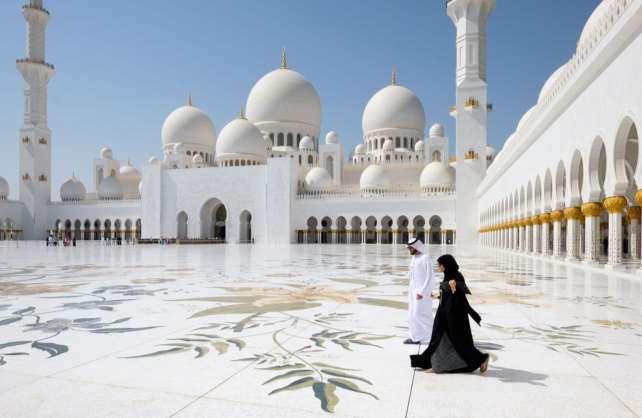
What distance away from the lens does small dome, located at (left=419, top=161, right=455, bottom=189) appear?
28609mm

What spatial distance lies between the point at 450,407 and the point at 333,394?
0.49 meters

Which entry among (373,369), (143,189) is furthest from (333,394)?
(143,189)

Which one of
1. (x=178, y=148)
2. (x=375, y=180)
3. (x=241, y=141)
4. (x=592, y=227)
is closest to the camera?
(x=592, y=227)

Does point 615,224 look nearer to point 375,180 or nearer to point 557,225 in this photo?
point 557,225

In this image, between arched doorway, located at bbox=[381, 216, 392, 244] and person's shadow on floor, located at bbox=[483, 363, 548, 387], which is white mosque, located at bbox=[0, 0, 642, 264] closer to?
arched doorway, located at bbox=[381, 216, 392, 244]

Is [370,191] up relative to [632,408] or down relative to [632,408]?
up

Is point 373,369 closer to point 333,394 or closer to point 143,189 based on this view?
point 333,394

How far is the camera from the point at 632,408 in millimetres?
2016

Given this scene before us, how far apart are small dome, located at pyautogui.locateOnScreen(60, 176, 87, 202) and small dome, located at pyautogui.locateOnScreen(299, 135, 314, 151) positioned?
687 inches

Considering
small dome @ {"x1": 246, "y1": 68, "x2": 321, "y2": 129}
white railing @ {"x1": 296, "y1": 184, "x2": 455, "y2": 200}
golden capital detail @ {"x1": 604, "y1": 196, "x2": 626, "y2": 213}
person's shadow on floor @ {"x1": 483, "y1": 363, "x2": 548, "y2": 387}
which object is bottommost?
person's shadow on floor @ {"x1": 483, "y1": 363, "x2": 548, "y2": 387}

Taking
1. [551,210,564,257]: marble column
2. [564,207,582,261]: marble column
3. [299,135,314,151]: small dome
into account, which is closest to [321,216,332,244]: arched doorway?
[299,135,314,151]: small dome

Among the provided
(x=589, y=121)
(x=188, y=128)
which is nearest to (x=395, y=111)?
(x=188, y=128)

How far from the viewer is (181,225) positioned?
3228 centimetres

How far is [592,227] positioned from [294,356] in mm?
8520
